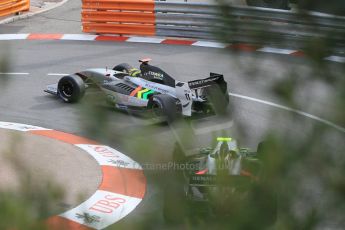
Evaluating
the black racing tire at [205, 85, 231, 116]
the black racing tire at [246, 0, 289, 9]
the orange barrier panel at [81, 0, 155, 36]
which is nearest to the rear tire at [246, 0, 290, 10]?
the black racing tire at [246, 0, 289, 9]

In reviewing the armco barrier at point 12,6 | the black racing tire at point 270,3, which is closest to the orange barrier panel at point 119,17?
the armco barrier at point 12,6

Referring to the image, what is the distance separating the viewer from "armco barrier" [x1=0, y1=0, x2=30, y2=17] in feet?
66.6

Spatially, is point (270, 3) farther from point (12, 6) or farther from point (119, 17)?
point (12, 6)

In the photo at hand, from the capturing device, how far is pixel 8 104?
12.9 meters

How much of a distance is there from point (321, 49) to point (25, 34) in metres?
17.7

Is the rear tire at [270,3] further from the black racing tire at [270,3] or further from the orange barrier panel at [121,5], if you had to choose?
the orange barrier panel at [121,5]

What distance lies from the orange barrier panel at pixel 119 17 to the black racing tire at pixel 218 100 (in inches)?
663

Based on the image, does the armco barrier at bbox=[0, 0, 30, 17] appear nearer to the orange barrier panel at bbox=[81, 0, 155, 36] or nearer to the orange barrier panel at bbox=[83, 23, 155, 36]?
the orange barrier panel at bbox=[81, 0, 155, 36]

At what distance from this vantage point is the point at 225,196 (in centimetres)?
192

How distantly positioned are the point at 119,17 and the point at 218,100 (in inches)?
672

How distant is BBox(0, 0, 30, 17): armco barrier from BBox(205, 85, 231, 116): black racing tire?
62.6ft

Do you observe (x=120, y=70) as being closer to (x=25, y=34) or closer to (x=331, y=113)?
(x=25, y=34)

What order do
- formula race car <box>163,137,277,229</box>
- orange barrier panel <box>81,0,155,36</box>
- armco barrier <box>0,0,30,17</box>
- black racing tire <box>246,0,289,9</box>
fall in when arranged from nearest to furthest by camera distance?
formula race car <box>163,137,277,229</box> < black racing tire <box>246,0,289,9</box> < orange barrier panel <box>81,0,155,36</box> < armco barrier <box>0,0,30,17</box>

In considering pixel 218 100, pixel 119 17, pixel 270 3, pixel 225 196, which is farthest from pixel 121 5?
pixel 225 196
